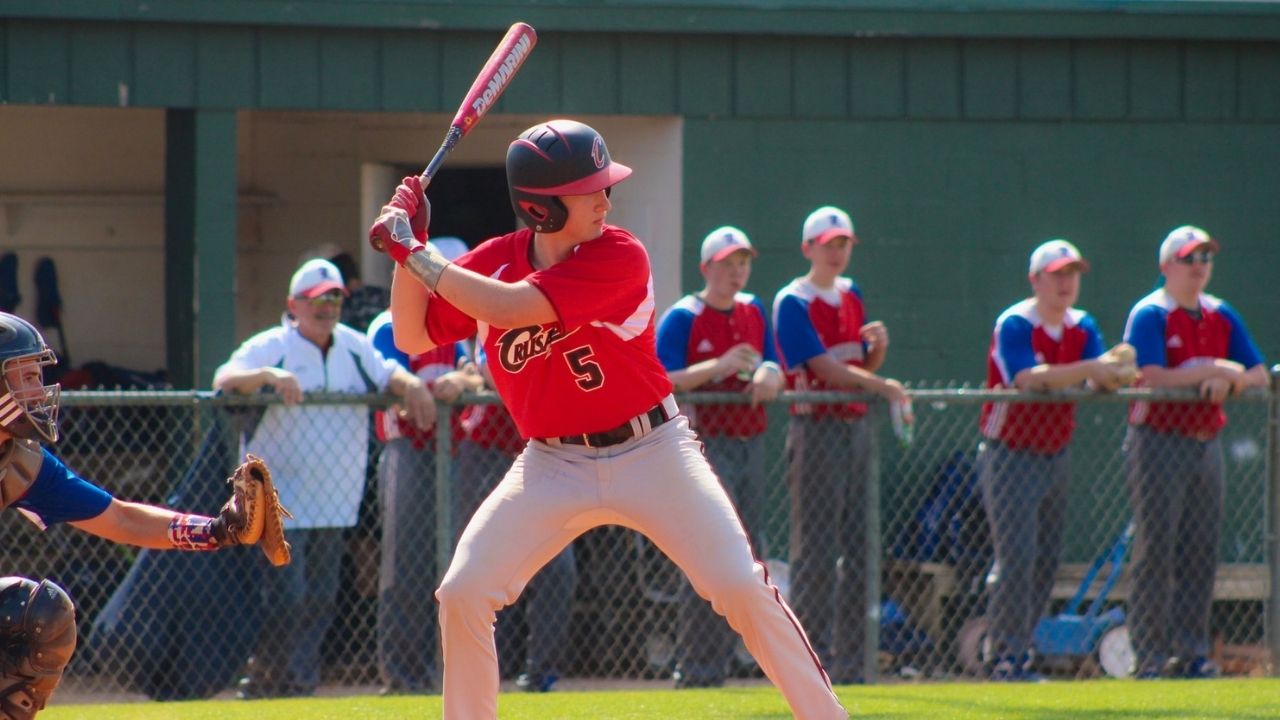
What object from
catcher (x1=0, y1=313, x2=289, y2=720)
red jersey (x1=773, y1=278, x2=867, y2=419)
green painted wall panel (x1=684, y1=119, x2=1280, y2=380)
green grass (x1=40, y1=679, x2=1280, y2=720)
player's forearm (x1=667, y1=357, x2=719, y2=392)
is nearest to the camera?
catcher (x1=0, y1=313, x2=289, y2=720)

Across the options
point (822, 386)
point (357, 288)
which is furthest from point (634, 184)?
point (822, 386)

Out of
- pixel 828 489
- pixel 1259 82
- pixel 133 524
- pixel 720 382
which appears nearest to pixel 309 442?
pixel 720 382

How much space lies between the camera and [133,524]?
4770 millimetres

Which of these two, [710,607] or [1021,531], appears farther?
[1021,531]

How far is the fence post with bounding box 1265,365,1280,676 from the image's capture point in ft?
25.7

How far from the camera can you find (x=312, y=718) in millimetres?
6250

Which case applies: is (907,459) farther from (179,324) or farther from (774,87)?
(179,324)

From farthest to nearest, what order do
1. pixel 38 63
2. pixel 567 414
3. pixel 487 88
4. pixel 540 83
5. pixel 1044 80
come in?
pixel 1044 80 → pixel 540 83 → pixel 38 63 → pixel 487 88 → pixel 567 414

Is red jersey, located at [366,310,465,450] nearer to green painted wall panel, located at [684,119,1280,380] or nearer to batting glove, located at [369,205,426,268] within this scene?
green painted wall panel, located at [684,119,1280,380]

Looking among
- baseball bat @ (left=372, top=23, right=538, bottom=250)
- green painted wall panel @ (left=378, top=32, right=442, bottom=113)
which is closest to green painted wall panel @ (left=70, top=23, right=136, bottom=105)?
green painted wall panel @ (left=378, top=32, right=442, bottom=113)

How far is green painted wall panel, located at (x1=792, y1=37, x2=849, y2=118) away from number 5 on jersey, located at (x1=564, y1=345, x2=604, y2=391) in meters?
5.62

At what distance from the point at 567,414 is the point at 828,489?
3.33 meters

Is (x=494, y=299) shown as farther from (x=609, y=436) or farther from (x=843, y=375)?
(x=843, y=375)

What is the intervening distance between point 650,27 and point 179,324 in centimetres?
314
